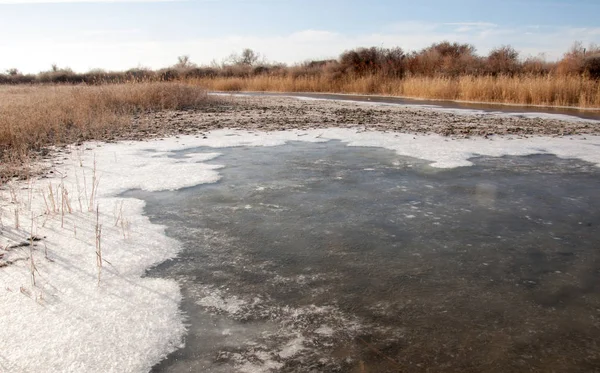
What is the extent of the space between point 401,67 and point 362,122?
16.1m

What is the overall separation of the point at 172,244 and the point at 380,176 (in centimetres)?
325

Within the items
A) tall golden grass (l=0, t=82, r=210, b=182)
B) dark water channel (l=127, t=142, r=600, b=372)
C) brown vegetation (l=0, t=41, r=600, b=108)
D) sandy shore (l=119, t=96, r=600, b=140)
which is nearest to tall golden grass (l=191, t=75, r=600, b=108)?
brown vegetation (l=0, t=41, r=600, b=108)

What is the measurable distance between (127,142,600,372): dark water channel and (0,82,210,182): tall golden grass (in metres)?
4.03

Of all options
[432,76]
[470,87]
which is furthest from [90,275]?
[432,76]

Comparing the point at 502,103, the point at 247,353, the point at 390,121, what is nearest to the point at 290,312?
the point at 247,353

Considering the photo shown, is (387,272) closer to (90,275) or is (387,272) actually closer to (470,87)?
(90,275)

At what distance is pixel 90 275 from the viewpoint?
3.31 meters

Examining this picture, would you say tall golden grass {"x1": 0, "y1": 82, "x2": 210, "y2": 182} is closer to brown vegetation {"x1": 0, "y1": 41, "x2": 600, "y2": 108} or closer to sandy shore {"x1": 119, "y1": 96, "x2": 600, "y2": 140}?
sandy shore {"x1": 119, "y1": 96, "x2": 600, "y2": 140}

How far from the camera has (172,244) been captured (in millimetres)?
3938

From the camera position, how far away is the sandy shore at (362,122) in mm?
10461

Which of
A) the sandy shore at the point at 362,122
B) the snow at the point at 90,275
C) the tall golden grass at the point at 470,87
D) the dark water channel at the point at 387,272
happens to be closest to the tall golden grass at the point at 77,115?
the sandy shore at the point at 362,122

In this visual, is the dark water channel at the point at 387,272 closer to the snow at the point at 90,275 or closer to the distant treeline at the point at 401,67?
the snow at the point at 90,275

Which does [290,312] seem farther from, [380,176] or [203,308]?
[380,176]

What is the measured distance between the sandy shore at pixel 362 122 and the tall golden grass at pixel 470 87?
4.73 m
